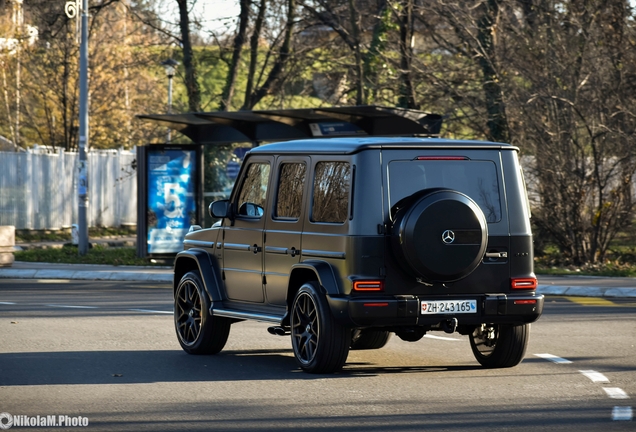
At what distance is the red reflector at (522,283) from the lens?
31.1ft

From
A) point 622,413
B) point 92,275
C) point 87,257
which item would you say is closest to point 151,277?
point 92,275

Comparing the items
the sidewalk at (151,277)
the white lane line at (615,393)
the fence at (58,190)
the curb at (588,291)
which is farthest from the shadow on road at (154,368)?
the fence at (58,190)

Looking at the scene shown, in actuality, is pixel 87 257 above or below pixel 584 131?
below

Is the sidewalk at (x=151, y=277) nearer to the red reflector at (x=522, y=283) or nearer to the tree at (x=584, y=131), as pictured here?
the tree at (x=584, y=131)

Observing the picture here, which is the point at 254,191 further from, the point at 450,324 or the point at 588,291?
the point at 588,291

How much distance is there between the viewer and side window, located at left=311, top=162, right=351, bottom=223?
938cm

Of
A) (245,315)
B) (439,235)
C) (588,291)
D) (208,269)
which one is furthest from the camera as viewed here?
(588,291)

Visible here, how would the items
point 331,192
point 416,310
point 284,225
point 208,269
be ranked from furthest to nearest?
point 208,269 → point 284,225 → point 331,192 → point 416,310

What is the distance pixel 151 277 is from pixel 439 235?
13.0 meters

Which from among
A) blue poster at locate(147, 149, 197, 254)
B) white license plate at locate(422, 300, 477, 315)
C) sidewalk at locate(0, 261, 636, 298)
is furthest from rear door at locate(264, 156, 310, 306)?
blue poster at locate(147, 149, 197, 254)

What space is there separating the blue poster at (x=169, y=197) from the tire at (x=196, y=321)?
12851mm

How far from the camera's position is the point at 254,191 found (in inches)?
426

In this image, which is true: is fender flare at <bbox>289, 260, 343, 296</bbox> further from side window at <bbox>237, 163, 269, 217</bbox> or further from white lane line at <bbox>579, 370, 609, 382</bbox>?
white lane line at <bbox>579, 370, 609, 382</bbox>

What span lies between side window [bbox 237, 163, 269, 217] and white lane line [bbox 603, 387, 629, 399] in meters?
3.53
